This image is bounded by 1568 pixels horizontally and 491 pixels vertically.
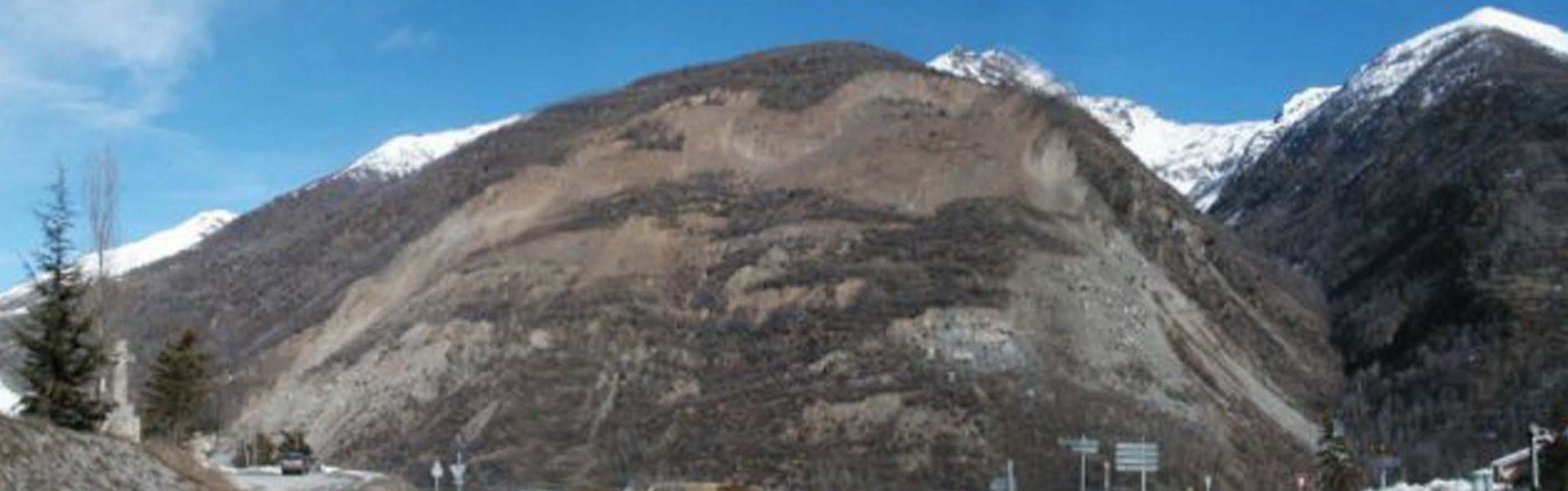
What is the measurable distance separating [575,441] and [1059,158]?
160 feet

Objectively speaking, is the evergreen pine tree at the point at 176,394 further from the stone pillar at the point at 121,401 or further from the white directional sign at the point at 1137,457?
the white directional sign at the point at 1137,457

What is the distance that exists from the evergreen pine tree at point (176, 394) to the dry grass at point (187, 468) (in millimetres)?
31048

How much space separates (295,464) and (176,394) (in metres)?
5.75

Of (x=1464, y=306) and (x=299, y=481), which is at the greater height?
(x=1464, y=306)

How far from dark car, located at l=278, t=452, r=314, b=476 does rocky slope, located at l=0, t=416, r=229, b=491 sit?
3525cm

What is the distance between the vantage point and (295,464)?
7081 centimetres

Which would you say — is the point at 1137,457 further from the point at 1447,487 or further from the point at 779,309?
the point at 779,309

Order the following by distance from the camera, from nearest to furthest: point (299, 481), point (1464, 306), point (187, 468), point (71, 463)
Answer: point (71, 463) < point (187, 468) < point (299, 481) < point (1464, 306)

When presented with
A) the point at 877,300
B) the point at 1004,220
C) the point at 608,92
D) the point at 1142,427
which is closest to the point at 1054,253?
the point at 1004,220

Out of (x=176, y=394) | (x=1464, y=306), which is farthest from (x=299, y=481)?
(x=1464, y=306)

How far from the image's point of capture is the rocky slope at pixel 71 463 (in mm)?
26953

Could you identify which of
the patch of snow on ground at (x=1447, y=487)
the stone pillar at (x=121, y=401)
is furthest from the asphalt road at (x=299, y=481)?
the patch of snow on ground at (x=1447, y=487)

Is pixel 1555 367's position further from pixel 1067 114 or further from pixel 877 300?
pixel 877 300

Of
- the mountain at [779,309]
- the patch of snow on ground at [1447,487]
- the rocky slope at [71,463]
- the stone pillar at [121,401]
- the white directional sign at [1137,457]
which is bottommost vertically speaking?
the patch of snow on ground at [1447,487]
